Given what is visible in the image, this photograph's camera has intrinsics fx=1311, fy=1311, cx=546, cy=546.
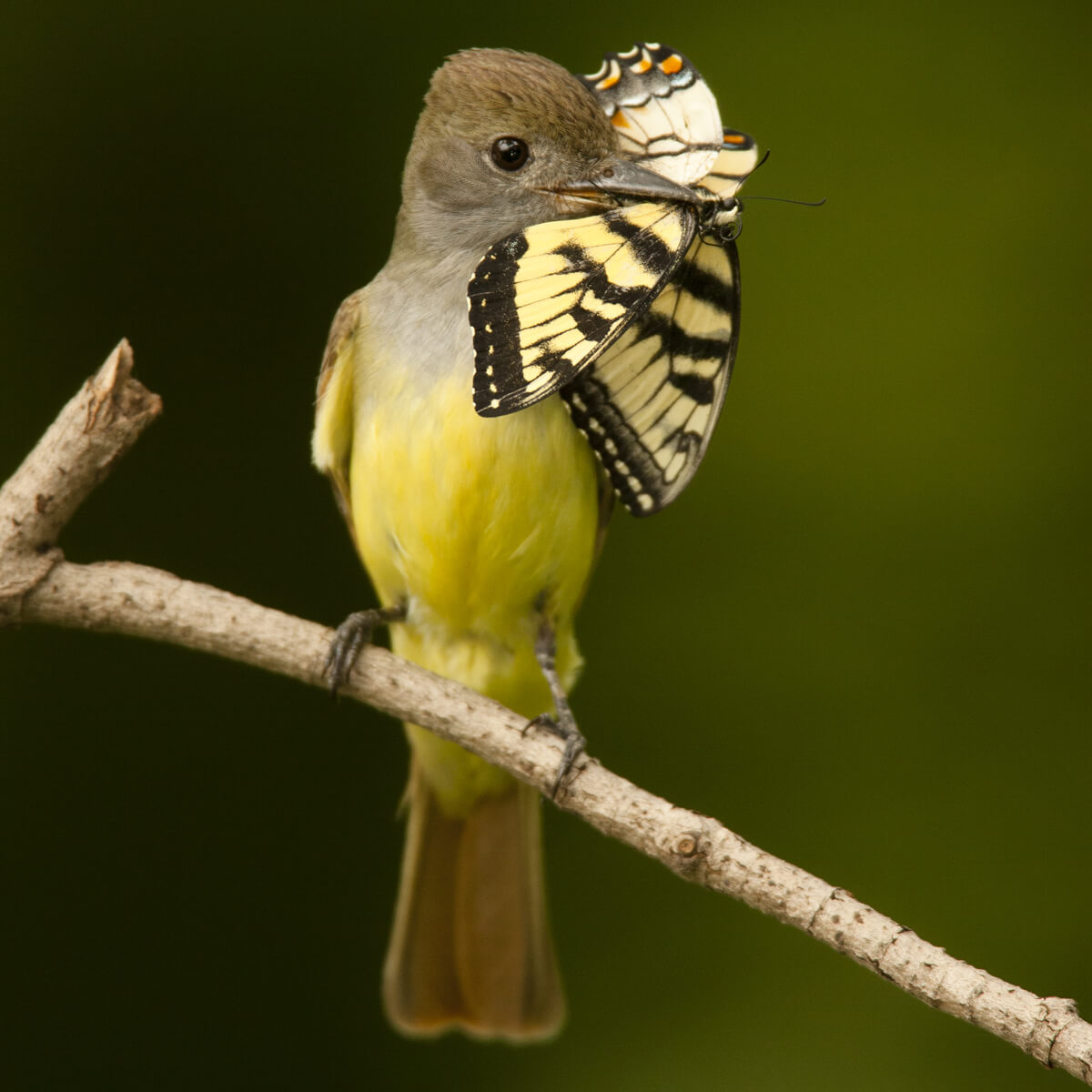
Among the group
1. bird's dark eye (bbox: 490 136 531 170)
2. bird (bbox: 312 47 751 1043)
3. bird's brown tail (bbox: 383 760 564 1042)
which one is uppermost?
bird's dark eye (bbox: 490 136 531 170)

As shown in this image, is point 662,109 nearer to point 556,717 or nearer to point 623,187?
point 623,187

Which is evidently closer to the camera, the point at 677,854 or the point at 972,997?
the point at 972,997

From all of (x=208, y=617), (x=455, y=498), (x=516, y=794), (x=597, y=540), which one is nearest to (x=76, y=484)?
(x=208, y=617)

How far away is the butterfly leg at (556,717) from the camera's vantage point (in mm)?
1845

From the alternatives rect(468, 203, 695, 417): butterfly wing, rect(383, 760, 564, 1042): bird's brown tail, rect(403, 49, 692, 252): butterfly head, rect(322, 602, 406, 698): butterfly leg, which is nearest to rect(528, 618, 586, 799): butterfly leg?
rect(322, 602, 406, 698): butterfly leg

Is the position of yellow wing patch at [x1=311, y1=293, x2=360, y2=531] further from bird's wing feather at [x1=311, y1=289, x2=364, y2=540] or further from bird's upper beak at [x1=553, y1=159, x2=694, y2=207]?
bird's upper beak at [x1=553, y1=159, x2=694, y2=207]

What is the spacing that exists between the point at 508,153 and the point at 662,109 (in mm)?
243

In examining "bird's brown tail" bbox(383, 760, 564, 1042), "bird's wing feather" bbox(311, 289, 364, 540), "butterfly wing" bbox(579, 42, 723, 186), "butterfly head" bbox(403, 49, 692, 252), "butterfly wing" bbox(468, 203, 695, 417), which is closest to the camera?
"butterfly wing" bbox(468, 203, 695, 417)

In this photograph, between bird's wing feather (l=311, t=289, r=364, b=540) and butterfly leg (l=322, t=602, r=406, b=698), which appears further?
bird's wing feather (l=311, t=289, r=364, b=540)

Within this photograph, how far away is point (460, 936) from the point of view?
257 cm

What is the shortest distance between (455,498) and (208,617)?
0.41 metres

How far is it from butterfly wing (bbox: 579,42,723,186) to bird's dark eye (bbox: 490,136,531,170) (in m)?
0.14

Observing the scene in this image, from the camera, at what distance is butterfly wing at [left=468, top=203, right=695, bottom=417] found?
5.07ft

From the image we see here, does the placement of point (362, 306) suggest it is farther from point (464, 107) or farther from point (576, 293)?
point (576, 293)
